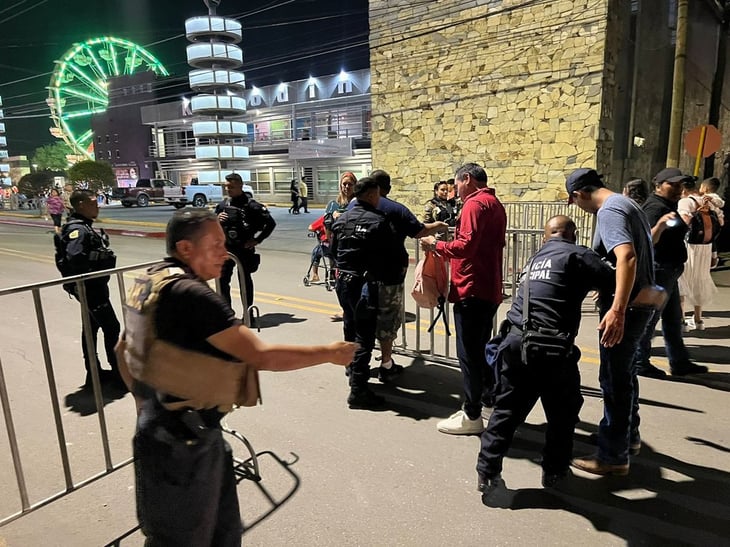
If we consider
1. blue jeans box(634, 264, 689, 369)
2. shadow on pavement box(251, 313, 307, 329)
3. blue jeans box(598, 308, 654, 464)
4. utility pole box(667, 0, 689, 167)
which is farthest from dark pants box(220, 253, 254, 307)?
utility pole box(667, 0, 689, 167)

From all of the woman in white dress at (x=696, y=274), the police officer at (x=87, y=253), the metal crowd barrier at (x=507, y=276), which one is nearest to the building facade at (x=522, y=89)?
the metal crowd barrier at (x=507, y=276)

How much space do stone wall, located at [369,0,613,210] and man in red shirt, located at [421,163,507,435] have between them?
9.26 metres

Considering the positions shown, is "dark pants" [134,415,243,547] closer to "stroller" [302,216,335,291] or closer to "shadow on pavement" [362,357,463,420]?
"shadow on pavement" [362,357,463,420]

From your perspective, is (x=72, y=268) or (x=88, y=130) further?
(x=88, y=130)

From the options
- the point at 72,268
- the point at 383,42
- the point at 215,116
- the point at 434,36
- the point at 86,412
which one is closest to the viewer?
the point at 86,412

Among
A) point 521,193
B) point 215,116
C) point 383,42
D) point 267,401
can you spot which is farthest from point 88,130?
point 267,401

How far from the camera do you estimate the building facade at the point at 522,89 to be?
11.3 meters

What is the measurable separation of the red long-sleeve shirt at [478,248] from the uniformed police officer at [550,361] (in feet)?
1.60

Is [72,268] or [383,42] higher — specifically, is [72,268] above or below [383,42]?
below

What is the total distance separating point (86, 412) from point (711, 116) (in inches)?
721

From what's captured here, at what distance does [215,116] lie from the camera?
44188 mm

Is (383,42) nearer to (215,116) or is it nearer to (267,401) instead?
(267,401)

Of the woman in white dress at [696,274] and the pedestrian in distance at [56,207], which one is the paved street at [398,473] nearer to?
the woman in white dress at [696,274]

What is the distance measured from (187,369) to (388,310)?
274 cm
